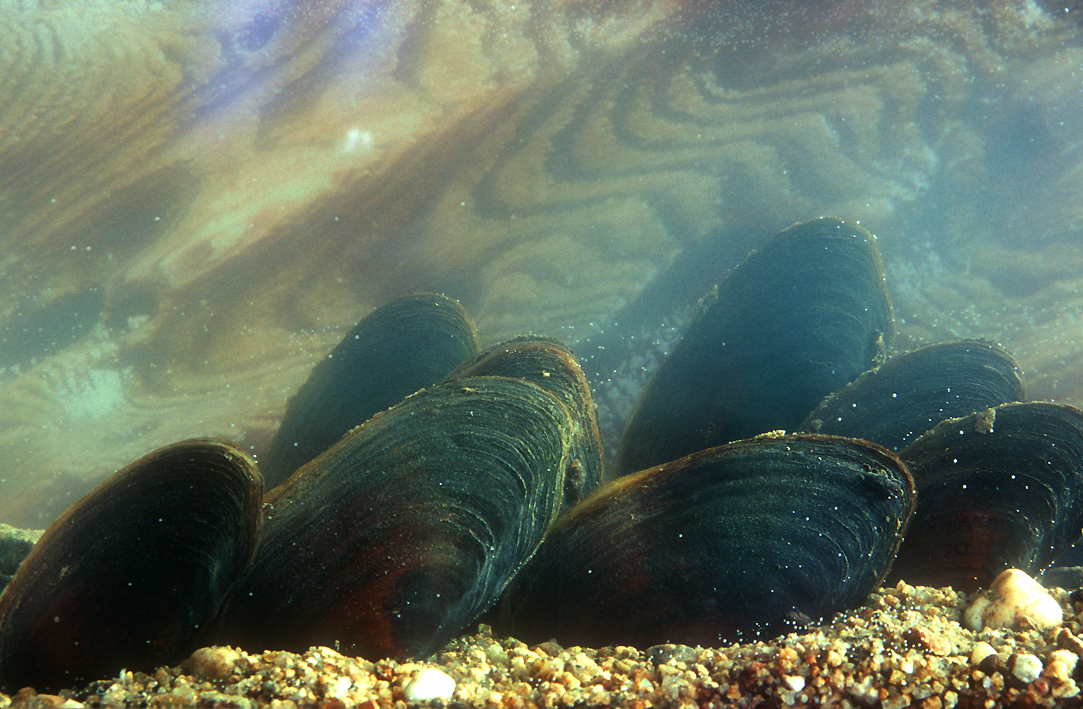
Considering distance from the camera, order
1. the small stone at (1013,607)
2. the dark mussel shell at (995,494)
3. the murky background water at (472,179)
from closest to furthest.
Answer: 1. the small stone at (1013,607)
2. the dark mussel shell at (995,494)
3. the murky background water at (472,179)

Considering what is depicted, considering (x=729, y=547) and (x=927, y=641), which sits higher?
(x=927, y=641)

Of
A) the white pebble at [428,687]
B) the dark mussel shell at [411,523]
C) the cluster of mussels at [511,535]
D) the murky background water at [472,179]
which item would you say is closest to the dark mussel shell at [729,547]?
the cluster of mussels at [511,535]

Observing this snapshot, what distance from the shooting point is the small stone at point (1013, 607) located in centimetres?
118

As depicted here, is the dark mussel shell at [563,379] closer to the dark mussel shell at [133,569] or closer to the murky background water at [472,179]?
the dark mussel shell at [133,569]

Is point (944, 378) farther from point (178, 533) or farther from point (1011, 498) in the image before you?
point (178, 533)

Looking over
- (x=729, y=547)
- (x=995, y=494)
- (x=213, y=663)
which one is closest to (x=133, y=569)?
(x=213, y=663)

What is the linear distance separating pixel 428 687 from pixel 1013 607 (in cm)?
138

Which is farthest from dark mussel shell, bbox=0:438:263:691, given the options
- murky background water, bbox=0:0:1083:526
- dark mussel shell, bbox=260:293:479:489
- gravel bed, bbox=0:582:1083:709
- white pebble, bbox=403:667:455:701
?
murky background water, bbox=0:0:1083:526

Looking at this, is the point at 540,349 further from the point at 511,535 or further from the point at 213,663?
the point at 213,663

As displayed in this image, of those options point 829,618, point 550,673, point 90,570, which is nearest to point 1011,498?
point 829,618

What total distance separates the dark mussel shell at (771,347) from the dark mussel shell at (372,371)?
1170 mm

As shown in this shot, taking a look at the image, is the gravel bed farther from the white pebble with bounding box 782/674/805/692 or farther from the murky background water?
the murky background water

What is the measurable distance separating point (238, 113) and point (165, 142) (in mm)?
515

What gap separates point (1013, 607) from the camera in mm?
1229
